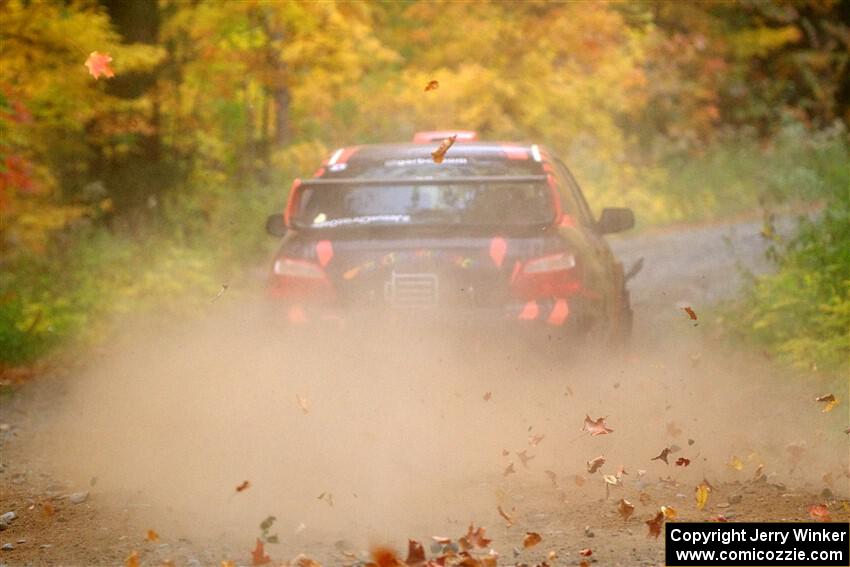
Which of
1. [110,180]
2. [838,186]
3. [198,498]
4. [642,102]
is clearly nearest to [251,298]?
[110,180]

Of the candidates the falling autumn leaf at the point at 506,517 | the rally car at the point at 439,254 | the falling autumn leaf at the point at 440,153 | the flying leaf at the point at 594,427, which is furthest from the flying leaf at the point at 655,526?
the falling autumn leaf at the point at 440,153

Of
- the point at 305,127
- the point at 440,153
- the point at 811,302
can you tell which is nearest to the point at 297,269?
the point at 440,153

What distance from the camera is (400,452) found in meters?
7.79

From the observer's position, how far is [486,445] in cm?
796

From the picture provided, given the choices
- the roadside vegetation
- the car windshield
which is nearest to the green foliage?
the roadside vegetation

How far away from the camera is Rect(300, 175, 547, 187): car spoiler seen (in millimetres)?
8469

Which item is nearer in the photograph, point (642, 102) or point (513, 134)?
point (513, 134)

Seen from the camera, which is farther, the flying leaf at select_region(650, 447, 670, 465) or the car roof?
the car roof

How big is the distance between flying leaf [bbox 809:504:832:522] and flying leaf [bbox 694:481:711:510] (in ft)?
1.58

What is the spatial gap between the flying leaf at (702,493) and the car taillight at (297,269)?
248 cm

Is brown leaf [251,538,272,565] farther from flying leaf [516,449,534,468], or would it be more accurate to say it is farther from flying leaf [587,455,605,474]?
flying leaf [587,455,605,474]

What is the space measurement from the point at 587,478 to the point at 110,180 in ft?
35.0

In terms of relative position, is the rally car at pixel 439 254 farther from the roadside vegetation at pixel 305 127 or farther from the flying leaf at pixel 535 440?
the roadside vegetation at pixel 305 127

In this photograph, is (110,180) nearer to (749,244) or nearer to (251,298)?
(251,298)
